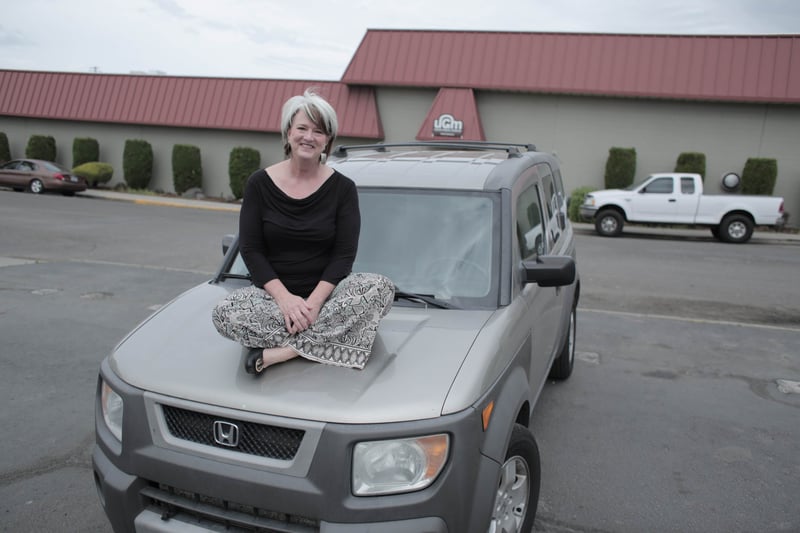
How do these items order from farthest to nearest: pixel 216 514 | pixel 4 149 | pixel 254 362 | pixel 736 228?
pixel 4 149
pixel 736 228
pixel 254 362
pixel 216 514

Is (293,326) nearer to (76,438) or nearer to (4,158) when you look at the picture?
(76,438)

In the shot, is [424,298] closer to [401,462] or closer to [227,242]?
[401,462]

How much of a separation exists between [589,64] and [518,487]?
69.0ft

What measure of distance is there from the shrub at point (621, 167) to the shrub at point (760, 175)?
3.59 metres

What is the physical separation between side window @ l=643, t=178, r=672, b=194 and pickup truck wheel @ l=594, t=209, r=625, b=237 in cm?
113

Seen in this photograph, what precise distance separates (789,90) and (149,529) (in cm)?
2292

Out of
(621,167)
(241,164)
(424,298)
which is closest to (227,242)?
(424,298)

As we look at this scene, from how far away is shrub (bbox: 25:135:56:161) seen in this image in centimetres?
2766

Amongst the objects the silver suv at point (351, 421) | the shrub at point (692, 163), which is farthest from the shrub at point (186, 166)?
the silver suv at point (351, 421)

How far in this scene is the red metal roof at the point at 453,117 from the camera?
22.0 meters

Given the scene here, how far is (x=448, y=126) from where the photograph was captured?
22.2m

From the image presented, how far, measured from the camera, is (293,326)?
257 cm

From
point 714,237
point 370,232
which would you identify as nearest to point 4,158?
point 714,237

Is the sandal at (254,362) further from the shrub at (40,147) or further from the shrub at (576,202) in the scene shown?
the shrub at (40,147)
